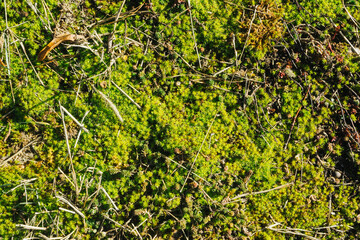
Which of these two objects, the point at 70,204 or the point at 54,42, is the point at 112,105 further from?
the point at 70,204

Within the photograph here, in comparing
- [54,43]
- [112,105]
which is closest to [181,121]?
[112,105]

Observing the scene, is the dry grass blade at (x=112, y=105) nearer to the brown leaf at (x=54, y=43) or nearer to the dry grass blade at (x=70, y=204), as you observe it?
the brown leaf at (x=54, y=43)

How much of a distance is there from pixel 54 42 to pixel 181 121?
226 cm

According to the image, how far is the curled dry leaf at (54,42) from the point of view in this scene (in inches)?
165

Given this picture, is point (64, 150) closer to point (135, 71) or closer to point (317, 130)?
point (135, 71)

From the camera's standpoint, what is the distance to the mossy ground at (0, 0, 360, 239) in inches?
167

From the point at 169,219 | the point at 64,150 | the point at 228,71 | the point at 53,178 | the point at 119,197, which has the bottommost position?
the point at 169,219

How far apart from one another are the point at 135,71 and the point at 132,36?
1.83ft

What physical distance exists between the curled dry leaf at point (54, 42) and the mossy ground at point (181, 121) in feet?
0.28

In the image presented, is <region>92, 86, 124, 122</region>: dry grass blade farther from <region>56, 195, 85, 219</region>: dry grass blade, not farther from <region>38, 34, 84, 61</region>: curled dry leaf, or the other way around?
<region>56, 195, 85, 219</region>: dry grass blade

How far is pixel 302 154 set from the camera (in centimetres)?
462

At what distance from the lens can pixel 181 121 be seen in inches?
175

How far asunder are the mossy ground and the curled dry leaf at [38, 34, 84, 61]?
0.09m

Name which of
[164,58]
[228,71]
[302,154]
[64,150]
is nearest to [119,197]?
[64,150]
